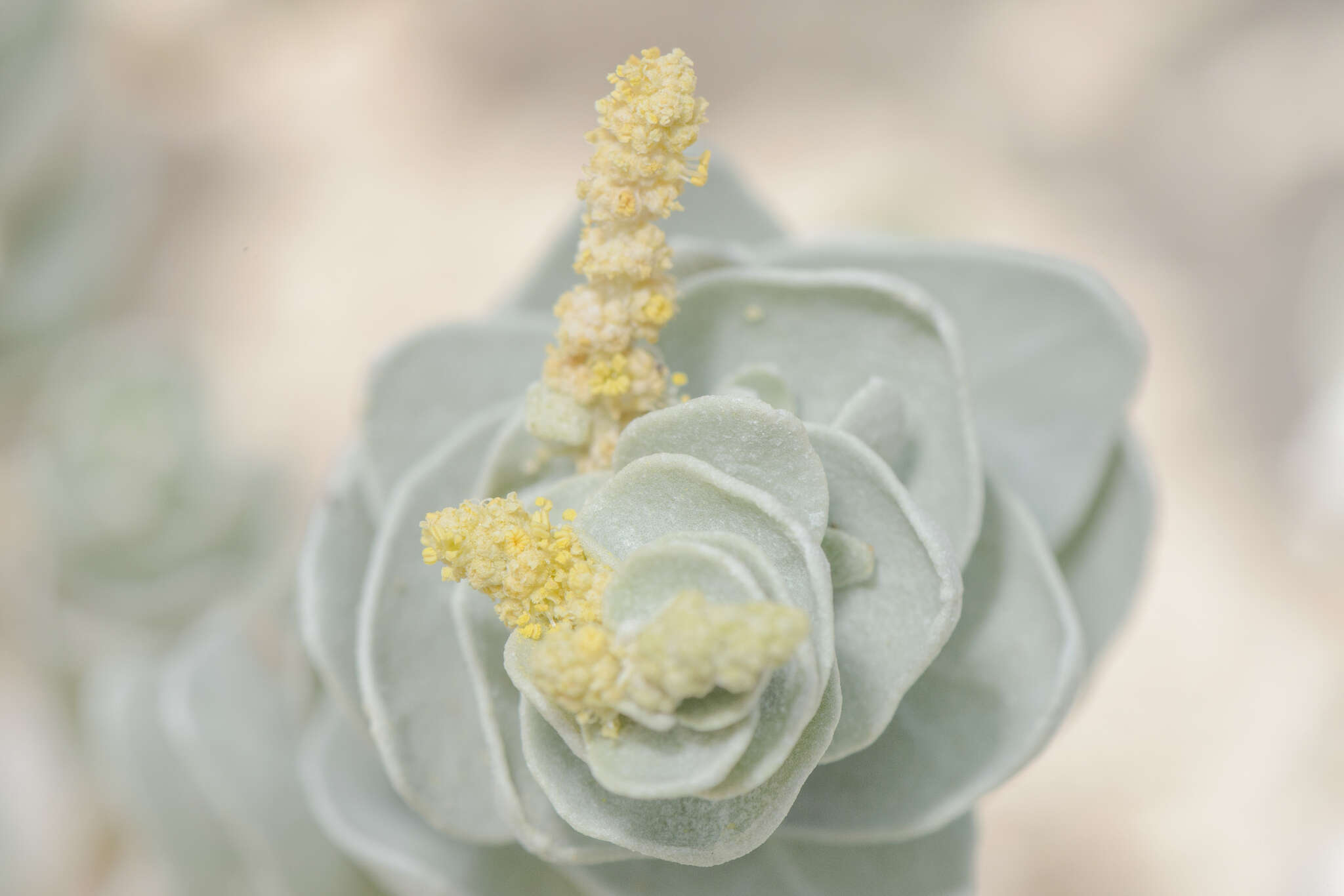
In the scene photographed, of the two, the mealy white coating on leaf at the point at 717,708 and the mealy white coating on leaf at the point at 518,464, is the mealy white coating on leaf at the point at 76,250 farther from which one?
the mealy white coating on leaf at the point at 717,708

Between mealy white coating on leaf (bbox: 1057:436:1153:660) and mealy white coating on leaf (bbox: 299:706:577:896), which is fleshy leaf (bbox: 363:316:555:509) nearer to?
mealy white coating on leaf (bbox: 299:706:577:896)

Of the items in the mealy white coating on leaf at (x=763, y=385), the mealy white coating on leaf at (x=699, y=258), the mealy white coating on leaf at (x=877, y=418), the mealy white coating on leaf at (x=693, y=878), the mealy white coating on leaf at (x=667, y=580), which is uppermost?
the mealy white coating on leaf at (x=699, y=258)

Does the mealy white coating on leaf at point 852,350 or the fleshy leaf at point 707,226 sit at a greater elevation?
the fleshy leaf at point 707,226

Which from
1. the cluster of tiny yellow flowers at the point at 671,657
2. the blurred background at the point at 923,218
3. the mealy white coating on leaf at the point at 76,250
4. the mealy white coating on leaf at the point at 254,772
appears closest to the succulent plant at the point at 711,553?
the cluster of tiny yellow flowers at the point at 671,657

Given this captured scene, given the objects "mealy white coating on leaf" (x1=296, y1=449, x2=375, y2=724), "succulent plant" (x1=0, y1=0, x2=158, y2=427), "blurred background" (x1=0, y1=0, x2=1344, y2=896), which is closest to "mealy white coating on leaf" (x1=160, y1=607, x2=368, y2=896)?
"mealy white coating on leaf" (x1=296, y1=449, x2=375, y2=724)

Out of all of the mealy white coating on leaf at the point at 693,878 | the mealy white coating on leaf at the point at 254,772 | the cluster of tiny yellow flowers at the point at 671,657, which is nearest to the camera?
the cluster of tiny yellow flowers at the point at 671,657

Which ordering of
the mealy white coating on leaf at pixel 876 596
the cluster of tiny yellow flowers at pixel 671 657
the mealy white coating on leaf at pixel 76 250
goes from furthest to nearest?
the mealy white coating on leaf at pixel 76 250 < the mealy white coating on leaf at pixel 876 596 < the cluster of tiny yellow flowers at pixel 671 657

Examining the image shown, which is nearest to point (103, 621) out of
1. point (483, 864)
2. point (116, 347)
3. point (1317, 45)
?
point (116, 347)
